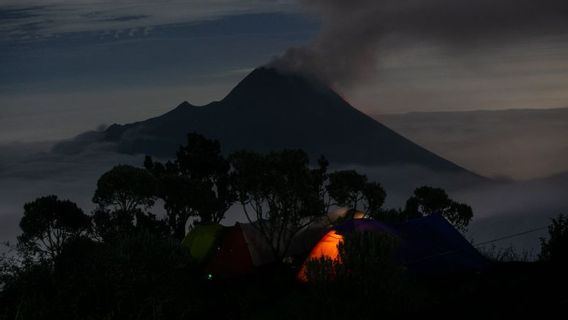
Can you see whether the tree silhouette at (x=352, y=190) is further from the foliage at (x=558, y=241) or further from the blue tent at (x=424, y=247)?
the foliage at (x=558, y=241)

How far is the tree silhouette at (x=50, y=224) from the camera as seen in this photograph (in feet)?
141

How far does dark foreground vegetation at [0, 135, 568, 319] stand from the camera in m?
15.0

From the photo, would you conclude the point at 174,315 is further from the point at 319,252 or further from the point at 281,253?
the point at 281,253

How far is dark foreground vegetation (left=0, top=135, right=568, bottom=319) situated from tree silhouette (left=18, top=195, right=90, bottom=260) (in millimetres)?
90

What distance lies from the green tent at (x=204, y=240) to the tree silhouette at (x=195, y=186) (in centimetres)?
710

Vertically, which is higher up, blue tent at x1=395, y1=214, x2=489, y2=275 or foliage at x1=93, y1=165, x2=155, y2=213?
foliage at x1=93, y1=165, x2=155, y2=213

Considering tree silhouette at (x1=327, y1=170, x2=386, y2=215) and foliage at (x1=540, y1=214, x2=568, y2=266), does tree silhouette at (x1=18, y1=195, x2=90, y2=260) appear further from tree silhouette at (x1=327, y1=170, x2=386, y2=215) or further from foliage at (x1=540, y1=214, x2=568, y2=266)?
foliage at (x1=540, y1=214, x2=568, y2=266)

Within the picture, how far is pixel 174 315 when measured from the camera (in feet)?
61.6

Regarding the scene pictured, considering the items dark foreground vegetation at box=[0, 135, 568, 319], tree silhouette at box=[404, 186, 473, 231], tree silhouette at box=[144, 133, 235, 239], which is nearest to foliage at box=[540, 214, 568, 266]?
dark foreground vegetation at box=[0, 135, 568, 319]

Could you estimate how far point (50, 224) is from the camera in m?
43.8

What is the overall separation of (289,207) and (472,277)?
396 inches

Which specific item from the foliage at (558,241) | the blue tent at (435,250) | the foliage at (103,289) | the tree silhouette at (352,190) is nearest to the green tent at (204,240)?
the tree silhouette at (352,190)

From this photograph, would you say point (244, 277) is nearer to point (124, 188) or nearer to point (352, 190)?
point (352, 190)

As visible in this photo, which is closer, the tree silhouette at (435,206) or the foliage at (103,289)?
the foliage at (103,289)
